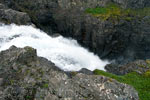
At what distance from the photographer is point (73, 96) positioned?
10.1 m

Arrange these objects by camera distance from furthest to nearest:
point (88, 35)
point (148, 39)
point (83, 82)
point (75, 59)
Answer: point (88, 35) < point (148, 39) < point (75, 59) < point (83, 82)

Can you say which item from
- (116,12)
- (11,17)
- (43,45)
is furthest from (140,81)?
(11,17)

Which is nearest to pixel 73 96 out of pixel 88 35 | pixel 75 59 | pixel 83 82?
pixel 83 82

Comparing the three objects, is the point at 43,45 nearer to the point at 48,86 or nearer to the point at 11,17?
the point at 11,17

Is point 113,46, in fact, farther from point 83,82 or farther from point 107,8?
point 83,82

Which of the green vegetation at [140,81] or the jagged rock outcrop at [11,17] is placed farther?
the jagged rock outcrop at [11,17]

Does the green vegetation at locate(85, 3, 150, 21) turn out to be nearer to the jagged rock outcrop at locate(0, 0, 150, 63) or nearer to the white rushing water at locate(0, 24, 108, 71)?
the jagged rock outcrop at locate(0, 0, 150, 63)

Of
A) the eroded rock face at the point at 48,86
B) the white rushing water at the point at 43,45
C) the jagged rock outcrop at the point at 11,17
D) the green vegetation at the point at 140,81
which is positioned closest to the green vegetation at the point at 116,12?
the white rushing water at the point at 43,45

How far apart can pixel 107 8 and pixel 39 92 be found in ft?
113

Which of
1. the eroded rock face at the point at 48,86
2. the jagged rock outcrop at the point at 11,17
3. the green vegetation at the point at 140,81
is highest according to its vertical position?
the eroded rock face at the point at 48,86

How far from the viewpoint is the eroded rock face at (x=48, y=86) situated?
10.2 metres

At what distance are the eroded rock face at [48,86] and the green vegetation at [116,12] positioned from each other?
1080 inches

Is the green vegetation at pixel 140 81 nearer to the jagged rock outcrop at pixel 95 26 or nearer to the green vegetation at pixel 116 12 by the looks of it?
the jagged rock outcrop at pixel 95 26

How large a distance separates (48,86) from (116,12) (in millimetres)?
32658
